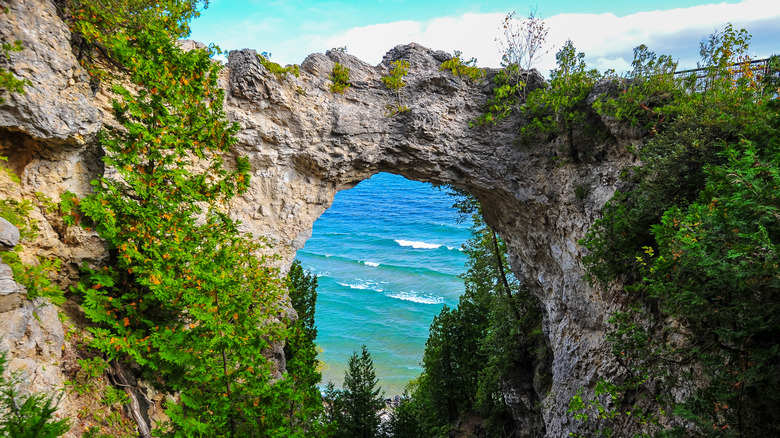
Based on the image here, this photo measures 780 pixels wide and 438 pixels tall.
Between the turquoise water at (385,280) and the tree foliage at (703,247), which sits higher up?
the tree foliage at (703,247)

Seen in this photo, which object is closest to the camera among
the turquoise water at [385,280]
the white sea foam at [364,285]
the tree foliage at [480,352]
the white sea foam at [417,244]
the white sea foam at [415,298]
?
the tree foliage at [480,352]

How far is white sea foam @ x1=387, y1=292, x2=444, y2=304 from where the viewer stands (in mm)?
35938

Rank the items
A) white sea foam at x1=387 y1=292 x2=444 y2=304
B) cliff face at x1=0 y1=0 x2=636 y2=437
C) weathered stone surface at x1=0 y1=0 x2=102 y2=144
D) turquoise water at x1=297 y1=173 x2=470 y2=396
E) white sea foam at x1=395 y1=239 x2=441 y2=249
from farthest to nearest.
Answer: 1. white sea foam at x1=395 y1=239 x2=441 y2=249
2. white sea foam at x1=387 y1=292 x2=444 y2=304
3. turquoise water at x1=297 y1=173 x2=470 y2=396
4. cliff face at x1=0 y1=0 x2=636 y2=437
5. weathered stone surface at x1=0 y1=0 x2=102 y2=144

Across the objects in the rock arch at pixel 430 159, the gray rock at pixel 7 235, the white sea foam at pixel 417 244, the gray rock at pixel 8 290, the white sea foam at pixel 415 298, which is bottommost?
the white sea foam at pixel 415 298

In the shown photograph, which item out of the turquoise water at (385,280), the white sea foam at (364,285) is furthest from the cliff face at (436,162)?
the white sea foam at (364,285)

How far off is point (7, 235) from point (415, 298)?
3347 cm

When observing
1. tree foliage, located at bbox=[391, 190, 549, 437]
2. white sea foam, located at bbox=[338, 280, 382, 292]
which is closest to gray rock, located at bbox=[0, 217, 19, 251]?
tree foliage, located at bbox=[391, 190, 549, 437]

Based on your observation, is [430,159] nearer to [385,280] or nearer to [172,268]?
[172,268]

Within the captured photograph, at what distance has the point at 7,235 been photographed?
15.6 ft

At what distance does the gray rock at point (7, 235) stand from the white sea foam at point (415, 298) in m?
32.9

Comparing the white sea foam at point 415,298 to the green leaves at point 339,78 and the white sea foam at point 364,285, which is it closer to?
the white sea foam at point 364,285

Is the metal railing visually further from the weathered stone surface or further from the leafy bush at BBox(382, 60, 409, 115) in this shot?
the weathered stone surface

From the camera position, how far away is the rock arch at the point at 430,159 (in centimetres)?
955

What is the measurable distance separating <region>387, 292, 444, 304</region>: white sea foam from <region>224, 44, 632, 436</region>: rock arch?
2411 centimetres
